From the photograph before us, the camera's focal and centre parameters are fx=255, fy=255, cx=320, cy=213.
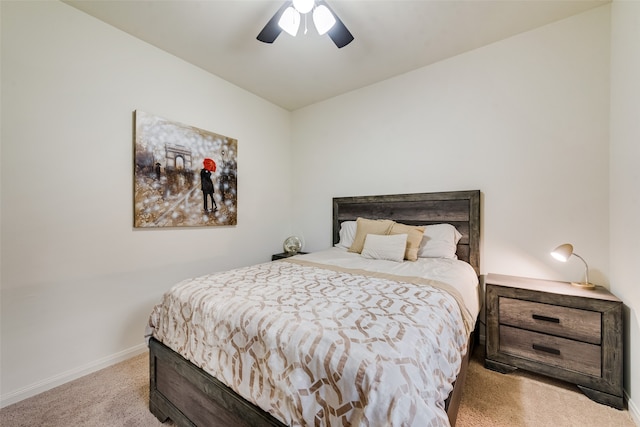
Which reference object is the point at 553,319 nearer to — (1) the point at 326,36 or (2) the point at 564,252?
(2) the point at 564,252

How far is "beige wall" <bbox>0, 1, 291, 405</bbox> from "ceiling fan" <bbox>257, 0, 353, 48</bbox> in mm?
1269

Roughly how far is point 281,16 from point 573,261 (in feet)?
9.21

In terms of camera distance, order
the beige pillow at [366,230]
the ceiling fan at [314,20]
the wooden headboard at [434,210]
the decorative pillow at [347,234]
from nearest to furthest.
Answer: the ceiling fan at [314,20], the wooden headboard at [434,210], the beige pillow at [366,230], the decorative pillow at [347,234]

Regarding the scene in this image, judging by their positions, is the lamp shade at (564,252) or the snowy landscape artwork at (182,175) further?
the snowy landscape artwork at (182,175)

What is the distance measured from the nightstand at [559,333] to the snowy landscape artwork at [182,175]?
104 inches

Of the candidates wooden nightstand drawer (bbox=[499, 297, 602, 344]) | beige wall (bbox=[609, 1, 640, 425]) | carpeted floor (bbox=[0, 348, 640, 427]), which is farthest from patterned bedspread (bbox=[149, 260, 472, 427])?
beige wall (bbox=[609, 1, 640, 425])

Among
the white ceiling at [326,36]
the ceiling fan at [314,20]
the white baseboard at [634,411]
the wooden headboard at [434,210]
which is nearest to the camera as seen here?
the white baseboard at [634,411]

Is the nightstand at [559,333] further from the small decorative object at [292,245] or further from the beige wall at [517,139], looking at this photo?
the small decorative object at [292,245]

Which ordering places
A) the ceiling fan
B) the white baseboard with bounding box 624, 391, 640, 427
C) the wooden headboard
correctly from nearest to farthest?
the white baseboard with bounding box 624, 391, 640, 427, the ceiling fan, the wooden headboard

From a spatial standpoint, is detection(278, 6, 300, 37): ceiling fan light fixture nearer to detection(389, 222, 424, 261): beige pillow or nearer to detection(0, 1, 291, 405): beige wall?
detection(0, 1, 291, 405): beige wall

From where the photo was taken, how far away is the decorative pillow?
285 centimetres

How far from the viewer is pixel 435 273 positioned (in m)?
1.76

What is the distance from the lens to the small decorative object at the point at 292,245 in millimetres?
3449

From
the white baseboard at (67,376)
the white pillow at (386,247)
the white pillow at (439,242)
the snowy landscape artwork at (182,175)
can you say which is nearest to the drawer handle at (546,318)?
the white pillow at (439,242)
